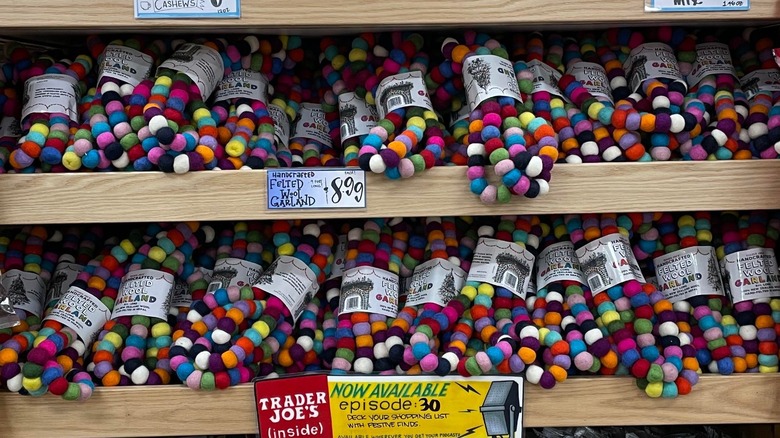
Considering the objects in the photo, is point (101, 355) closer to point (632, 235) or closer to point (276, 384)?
point (276, 384)

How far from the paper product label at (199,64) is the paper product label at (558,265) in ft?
1.86

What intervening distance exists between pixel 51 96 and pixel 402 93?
50cm

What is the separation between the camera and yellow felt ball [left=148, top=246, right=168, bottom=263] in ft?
3.51

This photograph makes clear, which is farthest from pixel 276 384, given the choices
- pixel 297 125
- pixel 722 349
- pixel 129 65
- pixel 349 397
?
pixel 722 349

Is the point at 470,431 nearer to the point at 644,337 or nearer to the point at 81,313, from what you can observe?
the point at 644,337

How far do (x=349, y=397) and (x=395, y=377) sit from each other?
74 millimetres

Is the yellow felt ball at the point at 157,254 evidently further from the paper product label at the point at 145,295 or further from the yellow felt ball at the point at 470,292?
the yellow felt ball at the point at 470,292

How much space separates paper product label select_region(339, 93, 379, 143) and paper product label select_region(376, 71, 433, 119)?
3cm

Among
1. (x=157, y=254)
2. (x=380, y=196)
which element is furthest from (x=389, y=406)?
(x=157, y=254)

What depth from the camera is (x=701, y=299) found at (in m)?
1.06

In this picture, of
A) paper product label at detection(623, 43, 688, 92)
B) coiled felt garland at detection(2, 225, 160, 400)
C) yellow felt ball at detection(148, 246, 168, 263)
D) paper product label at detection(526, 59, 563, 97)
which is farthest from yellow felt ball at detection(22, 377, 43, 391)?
paper product label at detection(623, 43, 688, 92)

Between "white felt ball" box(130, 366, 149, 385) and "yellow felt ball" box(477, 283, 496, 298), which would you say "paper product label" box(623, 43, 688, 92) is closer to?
"yellow felt ball" box(477, 283, 496, 298)

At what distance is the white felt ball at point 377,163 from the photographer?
0.95 metres

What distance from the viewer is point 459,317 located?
1.06m
